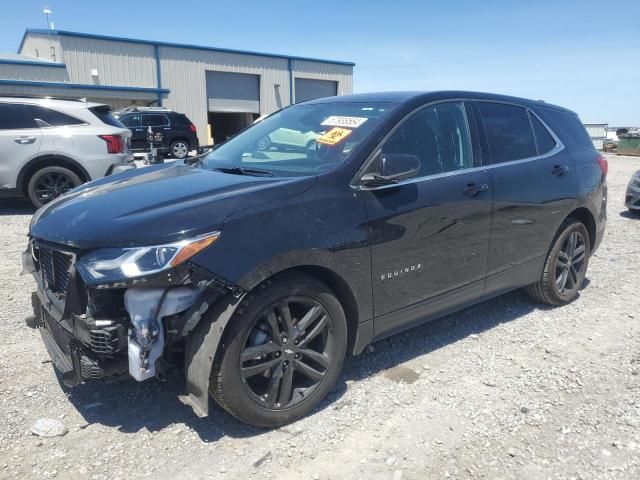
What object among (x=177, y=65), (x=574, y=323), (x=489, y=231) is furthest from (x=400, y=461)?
(x=177, y=65)

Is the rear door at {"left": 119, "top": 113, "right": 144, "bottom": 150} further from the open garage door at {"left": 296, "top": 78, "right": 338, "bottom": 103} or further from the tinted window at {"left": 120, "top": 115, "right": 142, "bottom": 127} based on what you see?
the open garage door at {"left": 296, "top": 78, "right": 338, "bottom": 103}

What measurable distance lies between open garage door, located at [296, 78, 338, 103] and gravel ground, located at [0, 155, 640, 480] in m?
30.3

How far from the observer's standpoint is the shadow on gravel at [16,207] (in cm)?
854

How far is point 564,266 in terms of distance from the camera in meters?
4.57

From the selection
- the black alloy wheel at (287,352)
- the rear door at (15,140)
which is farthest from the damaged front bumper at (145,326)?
the rear door at (15,140)

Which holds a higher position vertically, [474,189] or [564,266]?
[474,189]

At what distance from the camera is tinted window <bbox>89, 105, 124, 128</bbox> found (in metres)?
8.32

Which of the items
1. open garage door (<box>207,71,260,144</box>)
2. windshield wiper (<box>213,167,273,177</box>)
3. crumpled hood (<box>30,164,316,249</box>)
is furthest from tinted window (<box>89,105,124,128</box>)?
open garage door (<box>207,71,260,144</box>)

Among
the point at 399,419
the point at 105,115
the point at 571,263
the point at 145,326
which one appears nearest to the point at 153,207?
the point at 145,326

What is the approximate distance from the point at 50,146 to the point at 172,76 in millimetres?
21038

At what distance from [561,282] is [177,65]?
87.4 feet

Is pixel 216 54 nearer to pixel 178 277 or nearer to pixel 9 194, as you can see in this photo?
pixel 9 194

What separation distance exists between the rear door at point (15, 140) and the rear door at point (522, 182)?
6.91 metres

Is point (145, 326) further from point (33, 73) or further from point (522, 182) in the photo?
point (33, 73)
